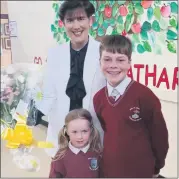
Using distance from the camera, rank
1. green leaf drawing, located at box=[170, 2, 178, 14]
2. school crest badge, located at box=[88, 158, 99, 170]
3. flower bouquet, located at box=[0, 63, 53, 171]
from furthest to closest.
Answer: flower bouquet, located at box=[0, 63, 53, 171] → school crest badge, located at box=[88, 158, 99, 170] → green leaf drawing, located at box=[170, 2, 178, 14]

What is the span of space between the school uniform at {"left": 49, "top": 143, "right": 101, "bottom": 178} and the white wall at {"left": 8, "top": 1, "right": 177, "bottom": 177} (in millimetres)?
328

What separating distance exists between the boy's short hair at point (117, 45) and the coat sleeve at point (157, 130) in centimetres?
23

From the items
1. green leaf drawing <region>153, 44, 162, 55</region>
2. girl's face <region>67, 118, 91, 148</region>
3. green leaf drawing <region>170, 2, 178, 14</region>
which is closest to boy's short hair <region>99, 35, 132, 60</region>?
green leaf drawing <region>153, 44, 162, 55</region>

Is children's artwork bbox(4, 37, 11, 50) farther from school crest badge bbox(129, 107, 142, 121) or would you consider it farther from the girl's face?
school crest badge bbox(129, 107, 142, 121)

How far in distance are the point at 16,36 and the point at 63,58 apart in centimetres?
38

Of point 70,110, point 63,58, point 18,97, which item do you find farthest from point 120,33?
point 18,97

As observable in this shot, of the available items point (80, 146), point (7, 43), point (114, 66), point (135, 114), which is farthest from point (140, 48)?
point (7, 43)

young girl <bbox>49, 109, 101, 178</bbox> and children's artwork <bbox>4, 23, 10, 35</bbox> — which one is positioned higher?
children's artwork <bbox>4, 23, 10, 35</bbox>

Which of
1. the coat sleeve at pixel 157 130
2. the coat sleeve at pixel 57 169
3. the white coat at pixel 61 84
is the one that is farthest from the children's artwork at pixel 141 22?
the coat sleeve at pixel 57 169

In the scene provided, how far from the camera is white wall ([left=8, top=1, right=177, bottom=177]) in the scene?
127cm

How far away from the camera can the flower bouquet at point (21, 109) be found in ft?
5.01

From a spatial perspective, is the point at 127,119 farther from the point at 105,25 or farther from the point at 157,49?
the point at 105,25

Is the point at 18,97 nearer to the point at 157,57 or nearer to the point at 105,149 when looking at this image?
the point at 105,149

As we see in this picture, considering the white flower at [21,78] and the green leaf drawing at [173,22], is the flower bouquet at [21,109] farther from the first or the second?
the green leaf drawing at [173,22]
